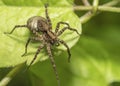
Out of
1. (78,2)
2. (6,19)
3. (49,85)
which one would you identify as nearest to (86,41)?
(78,2)

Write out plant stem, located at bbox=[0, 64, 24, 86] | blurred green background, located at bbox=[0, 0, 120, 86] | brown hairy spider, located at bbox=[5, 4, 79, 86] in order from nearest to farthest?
plant stem, located at bbox=[0, 64, 24, 86] → brown hairy spider, located at bbox=[5, 4, 79, 86] → blurred green background, located at bbox=[0, 0, 120, 86]

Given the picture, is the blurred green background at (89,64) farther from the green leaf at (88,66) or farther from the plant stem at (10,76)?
the plant stem at (10,76)

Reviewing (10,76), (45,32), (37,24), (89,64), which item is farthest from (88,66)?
(10,76)

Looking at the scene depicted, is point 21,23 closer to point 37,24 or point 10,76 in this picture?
point 37,24

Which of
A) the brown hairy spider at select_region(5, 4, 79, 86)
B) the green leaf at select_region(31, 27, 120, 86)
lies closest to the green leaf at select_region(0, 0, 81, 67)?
the brown hairy spider at select_region(5, 4, 79, 86)

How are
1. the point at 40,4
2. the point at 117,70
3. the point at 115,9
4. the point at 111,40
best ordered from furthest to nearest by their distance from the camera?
1. the point at 111,40
2. the point at 117,70
3. the point at 40,4
4. the point at 115,9

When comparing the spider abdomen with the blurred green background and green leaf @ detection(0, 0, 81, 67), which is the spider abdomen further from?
the blurred green background

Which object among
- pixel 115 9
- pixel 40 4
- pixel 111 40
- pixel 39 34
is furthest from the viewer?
pixel 111 40

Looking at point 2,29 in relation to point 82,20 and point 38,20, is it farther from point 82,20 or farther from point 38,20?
point 82,20
